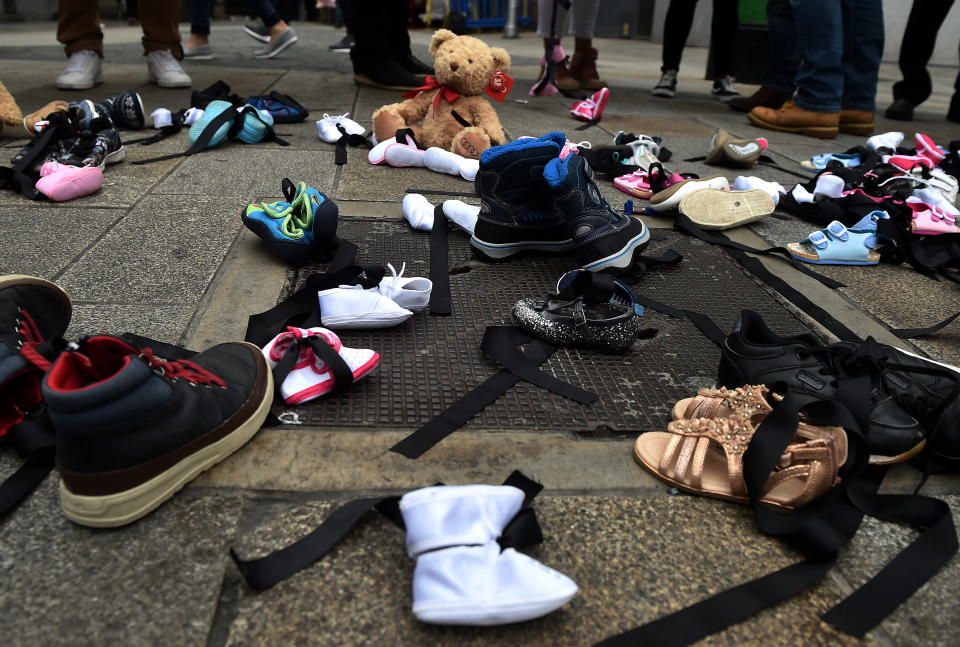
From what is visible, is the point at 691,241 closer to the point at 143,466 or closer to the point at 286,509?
the point at 286,509

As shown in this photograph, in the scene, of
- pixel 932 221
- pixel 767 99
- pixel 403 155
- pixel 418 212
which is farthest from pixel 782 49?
pixel 418 212

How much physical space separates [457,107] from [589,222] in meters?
1.74

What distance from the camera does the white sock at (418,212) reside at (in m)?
2.75

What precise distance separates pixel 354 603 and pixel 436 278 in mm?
1382

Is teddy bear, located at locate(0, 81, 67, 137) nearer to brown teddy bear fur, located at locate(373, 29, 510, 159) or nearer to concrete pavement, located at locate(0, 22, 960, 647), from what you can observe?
concrete pavement, located at locate(0, 22, 960, 647)

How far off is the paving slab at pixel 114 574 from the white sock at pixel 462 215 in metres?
1.65

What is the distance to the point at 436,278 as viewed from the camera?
2332 millimetres

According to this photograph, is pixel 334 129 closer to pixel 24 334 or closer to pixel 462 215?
pixel 462 215

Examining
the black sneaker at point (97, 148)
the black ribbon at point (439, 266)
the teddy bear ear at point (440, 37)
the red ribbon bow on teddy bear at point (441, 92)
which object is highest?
the teddy bear ear at point (440, 37)

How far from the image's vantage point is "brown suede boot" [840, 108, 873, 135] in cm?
517

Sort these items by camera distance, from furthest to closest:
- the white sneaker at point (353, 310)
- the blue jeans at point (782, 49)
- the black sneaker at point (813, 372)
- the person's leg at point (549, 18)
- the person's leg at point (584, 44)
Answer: the person's leg at point (584, 44) → the person's leg at point (549, 18) → the blue jeans at point (782, 49) → the white sneaker at point (353, 310) → the black sneaker at point (813, 372)

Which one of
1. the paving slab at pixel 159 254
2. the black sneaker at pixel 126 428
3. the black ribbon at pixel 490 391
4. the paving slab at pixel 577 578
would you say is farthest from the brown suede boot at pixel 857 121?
the black sneaker at pixel 126 428

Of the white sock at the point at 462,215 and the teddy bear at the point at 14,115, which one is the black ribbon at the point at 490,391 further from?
the teddy bear at the point at 14,115

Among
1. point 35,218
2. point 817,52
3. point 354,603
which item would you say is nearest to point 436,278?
point 354,603
